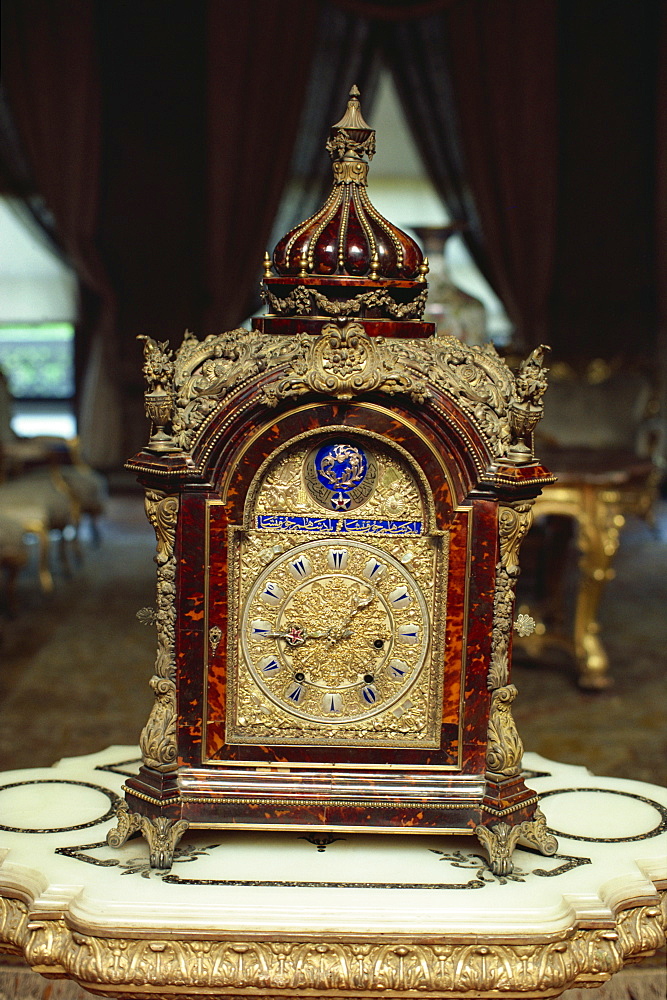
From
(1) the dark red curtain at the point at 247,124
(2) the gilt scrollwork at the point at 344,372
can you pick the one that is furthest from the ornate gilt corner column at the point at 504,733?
(1) the dark red curtain at the point at 247,124

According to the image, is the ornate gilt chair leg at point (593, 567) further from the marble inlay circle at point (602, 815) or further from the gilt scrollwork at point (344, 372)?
the gilt scrollwork at point (344, 372)

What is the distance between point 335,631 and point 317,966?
0.51 metres

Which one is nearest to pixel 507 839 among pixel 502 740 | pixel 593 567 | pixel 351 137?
pixel 502 740

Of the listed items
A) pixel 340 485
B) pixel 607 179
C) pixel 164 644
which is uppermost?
pixel 607 179

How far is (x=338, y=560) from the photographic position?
1.91 m

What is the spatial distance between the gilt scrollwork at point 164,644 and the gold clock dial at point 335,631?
123mm

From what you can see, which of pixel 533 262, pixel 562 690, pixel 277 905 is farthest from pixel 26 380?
pixel 277 905

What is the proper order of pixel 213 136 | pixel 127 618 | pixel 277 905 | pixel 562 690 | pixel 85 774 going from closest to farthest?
1. pixel 277 905
2. pixel 85 774
3. pixel 562 690
4. pixel 127 618
5. pixel 213 136

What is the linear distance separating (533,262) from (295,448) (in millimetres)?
7551

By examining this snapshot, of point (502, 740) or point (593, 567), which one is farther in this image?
point (593, 567)

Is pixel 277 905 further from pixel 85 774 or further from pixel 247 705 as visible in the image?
pixel 85 774

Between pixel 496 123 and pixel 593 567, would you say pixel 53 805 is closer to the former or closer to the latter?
pixel 593 567

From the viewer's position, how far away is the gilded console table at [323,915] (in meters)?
1.67

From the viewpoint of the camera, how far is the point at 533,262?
9070mm
